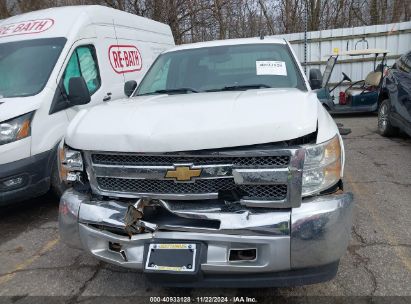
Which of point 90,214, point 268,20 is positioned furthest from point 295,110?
point 268,20

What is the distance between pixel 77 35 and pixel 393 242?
437 cm

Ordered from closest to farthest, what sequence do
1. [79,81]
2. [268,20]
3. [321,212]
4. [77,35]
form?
1. [321,212]
2. [79,81]
3. [77,35]
4. [268,20]

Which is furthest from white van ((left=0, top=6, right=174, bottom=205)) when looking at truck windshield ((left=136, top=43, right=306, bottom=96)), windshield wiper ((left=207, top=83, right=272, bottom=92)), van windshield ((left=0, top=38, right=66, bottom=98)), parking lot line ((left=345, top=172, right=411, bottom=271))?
parking lot line ((left=345, top=172, right=411, bottom=271))

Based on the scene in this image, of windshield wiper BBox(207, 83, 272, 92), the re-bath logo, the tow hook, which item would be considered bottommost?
the tow hook

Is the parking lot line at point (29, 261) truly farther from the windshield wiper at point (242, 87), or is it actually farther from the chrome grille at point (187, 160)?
the windshield wiper at point (242, 87)

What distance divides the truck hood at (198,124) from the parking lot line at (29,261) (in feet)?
4.67

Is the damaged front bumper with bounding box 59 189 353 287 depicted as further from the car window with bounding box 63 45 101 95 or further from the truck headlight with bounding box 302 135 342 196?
the car window with bounding box 63 45 101 95

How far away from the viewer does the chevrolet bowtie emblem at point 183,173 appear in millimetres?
2371

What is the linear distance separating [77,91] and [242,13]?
15343 millimetres

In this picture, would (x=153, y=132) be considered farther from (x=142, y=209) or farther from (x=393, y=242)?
(x=393, y=242)

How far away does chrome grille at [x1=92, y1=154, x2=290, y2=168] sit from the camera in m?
2.29

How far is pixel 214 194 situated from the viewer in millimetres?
2377

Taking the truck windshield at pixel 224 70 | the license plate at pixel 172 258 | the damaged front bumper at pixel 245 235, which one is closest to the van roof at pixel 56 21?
the truck windshield at pixel 224 70

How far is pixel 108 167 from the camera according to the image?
8.41 ft
